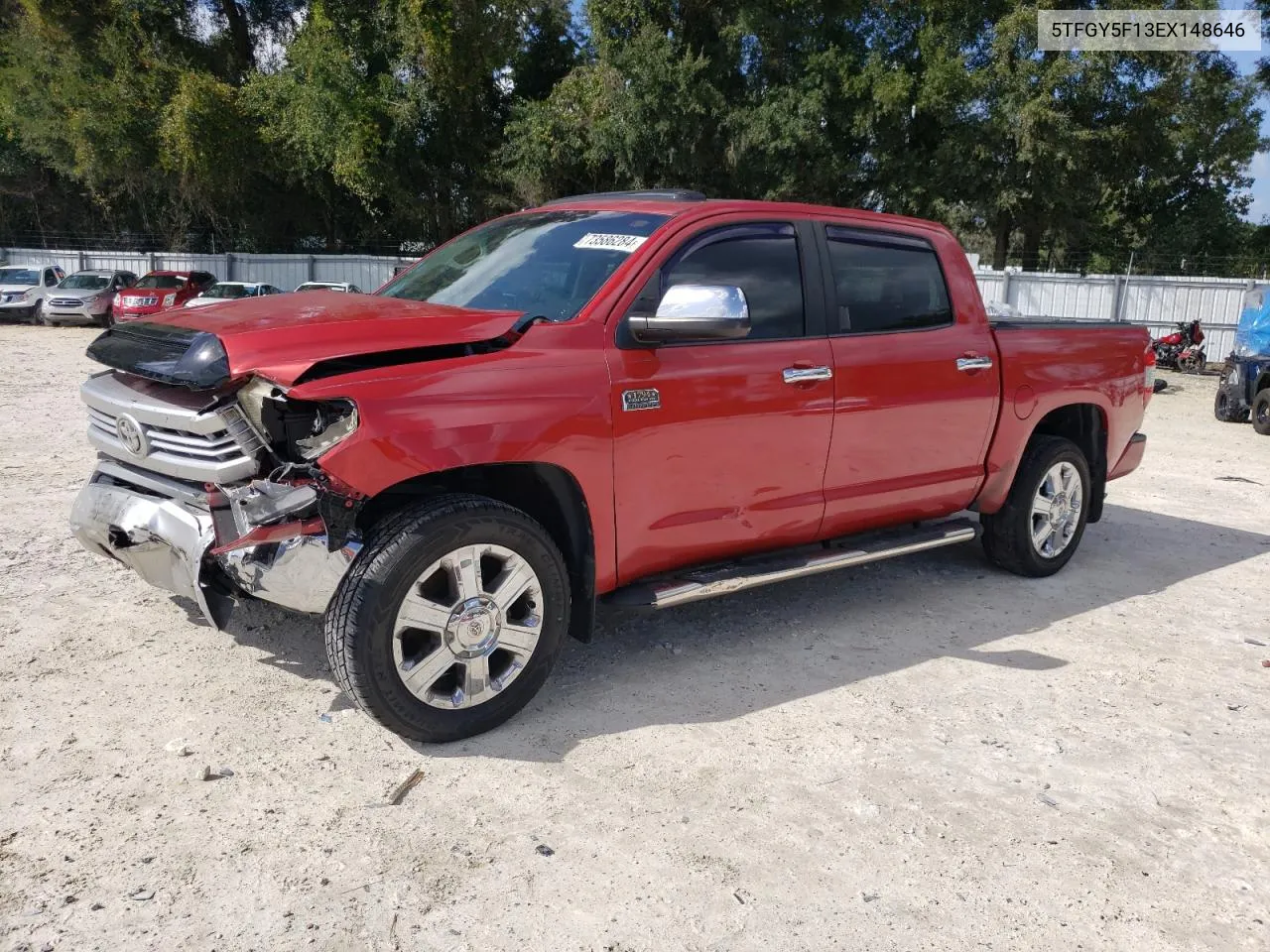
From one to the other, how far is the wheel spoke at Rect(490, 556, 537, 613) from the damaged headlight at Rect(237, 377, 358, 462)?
29.3 inches

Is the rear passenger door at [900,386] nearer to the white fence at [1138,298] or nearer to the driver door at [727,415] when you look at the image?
the driver door at [727,415]

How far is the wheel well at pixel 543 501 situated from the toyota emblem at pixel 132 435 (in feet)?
2.71

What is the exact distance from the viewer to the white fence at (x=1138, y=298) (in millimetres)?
20844

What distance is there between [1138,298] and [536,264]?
20.5 metres

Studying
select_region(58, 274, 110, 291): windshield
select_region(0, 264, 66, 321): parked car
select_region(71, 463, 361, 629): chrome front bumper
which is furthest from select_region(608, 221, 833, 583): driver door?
select_region(0, 264, 66, 321): parked car

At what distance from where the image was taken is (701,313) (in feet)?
12.0

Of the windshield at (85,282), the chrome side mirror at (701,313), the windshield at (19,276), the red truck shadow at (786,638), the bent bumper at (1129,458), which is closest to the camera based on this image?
the chrome side mirror at (701,313)

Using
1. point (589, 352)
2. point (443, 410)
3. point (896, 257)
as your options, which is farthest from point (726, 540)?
point (896, 257)

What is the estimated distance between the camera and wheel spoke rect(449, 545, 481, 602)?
345 cm

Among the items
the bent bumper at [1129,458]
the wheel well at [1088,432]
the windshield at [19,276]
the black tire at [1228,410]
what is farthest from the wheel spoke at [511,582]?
the windshield at [19,276]

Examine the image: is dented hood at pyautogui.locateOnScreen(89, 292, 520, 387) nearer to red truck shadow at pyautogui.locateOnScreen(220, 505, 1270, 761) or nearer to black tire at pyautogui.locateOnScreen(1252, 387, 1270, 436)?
red truck shadow at pyautogui.locateOnScreen(220, 505, 1270, 761)

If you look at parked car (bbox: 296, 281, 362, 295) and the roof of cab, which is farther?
parked car (bbox: 296, 281, 362, 295)

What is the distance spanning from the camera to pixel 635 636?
4691 millimetres

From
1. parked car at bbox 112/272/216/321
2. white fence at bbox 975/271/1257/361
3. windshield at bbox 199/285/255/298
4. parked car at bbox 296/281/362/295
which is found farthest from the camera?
parked car at bbox 112/272/216/321
